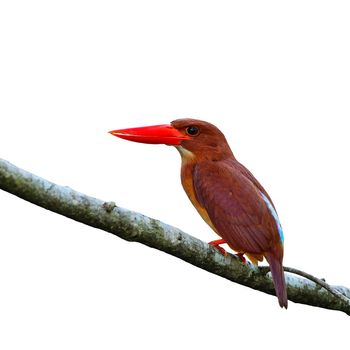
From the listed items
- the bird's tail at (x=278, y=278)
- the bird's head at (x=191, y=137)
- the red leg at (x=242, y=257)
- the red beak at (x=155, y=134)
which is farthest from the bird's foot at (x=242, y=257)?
the red beak at (x=155, y=134)

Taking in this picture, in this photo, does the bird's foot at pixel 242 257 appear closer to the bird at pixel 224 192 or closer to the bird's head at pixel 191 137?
the bird at pixel 224 192

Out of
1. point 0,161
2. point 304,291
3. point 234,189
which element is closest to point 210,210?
point 234,189

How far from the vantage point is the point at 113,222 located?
390 cm

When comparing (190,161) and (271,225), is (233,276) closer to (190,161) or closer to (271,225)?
(271,225)

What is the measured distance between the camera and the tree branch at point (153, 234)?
3664 millimetres

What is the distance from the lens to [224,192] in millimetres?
4391

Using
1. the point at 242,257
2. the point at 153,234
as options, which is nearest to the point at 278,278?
the point at 242,257

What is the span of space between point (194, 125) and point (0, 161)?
4.79 feet

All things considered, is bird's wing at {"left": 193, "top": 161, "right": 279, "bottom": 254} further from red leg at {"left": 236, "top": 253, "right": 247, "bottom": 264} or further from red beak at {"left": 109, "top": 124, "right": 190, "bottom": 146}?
red beak at {"left": 109, "top": 124, "right": 190, "bottom": 146}

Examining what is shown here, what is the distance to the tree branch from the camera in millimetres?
3664

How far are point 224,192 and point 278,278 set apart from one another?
0.60 meters

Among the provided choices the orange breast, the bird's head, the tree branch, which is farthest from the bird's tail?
the bird's head

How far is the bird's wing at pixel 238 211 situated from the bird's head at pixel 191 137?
7.7 inches

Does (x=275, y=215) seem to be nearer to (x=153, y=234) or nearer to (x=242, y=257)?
(x=242, y=257)
